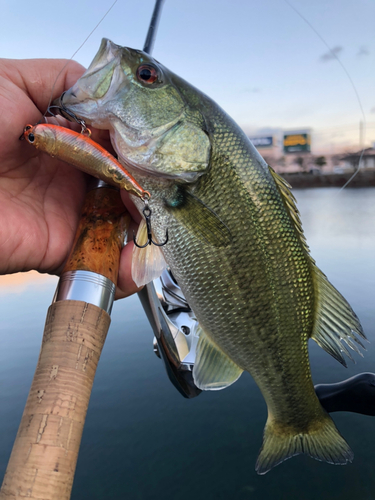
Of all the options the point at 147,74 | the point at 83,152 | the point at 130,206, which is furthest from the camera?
the point at 130,206

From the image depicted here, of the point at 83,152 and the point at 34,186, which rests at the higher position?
the point at 34,186

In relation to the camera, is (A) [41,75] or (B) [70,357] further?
(A) [41,75]

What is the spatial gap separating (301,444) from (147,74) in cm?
139

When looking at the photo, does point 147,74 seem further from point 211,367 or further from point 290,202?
point 211,367

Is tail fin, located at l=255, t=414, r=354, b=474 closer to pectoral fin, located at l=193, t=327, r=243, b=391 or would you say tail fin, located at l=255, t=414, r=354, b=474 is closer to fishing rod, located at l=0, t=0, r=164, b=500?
pectoral fin, located at l=193, t=327, r=243, b=391

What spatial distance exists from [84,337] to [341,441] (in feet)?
3.19

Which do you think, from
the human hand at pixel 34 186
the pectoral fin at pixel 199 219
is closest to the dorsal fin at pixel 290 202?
the pectoral fin at pixel 199 219

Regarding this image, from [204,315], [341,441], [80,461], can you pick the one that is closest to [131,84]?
[204,315]

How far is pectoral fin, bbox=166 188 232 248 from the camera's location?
1073 mm

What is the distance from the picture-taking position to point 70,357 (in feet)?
3.06

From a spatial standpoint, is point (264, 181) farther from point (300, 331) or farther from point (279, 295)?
point (300, 331)

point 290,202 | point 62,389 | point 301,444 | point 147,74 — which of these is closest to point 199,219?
point 290,202

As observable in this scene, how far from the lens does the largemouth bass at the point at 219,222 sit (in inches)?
41.8

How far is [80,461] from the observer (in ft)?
9.53
